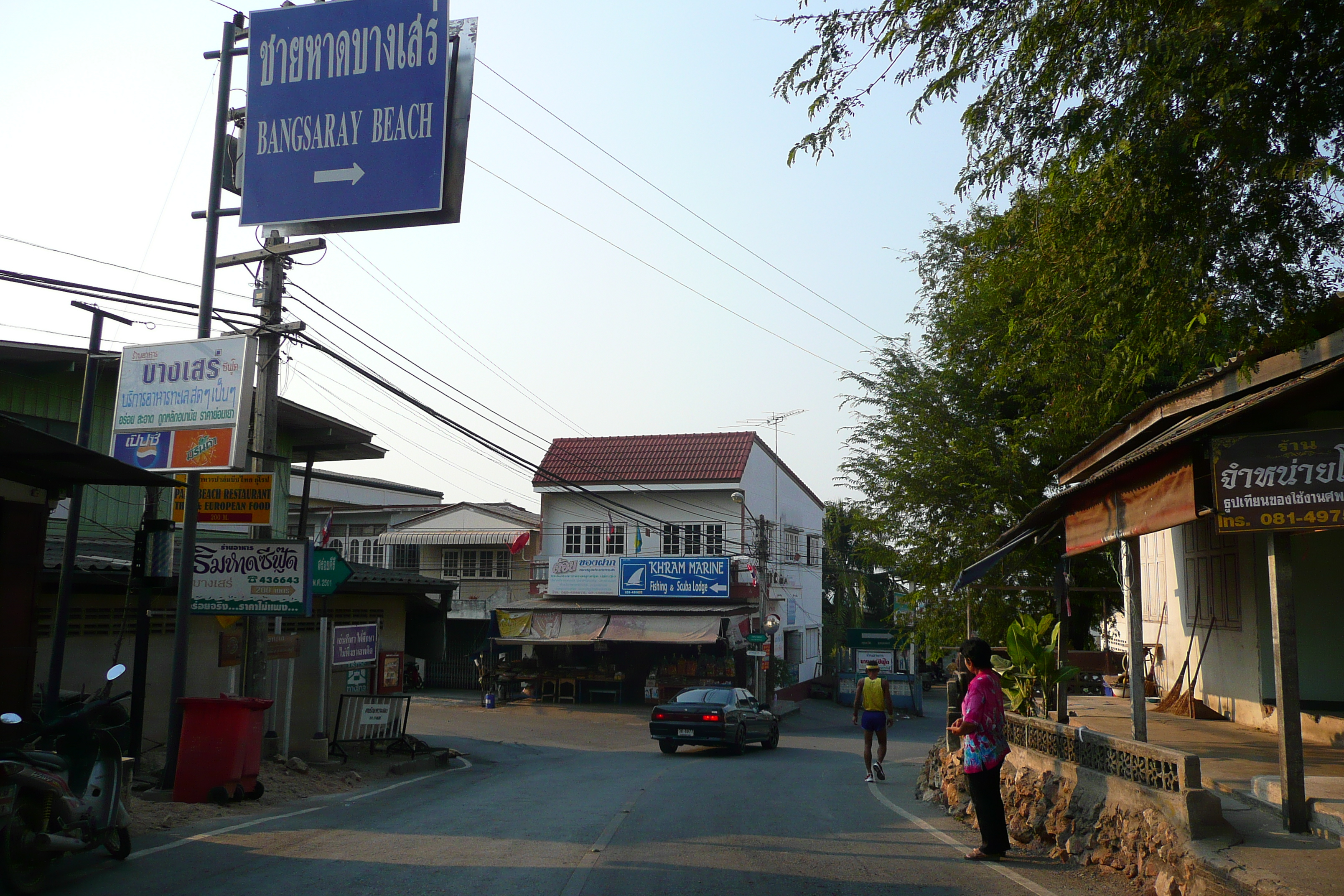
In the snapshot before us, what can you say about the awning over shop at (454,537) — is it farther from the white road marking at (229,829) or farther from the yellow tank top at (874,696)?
the white road marking at (229,829)

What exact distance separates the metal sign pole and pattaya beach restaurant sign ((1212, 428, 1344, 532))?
35.2 feet

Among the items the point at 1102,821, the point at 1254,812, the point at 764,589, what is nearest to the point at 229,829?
the point at 1102,821

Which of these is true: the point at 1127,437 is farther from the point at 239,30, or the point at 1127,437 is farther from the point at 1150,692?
the point at 239,30

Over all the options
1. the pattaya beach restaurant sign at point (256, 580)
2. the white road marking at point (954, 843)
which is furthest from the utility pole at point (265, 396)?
the white road marking at point (954, 843)

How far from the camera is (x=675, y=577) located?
35.3 metres

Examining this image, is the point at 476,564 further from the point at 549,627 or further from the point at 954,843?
the point at 954,843

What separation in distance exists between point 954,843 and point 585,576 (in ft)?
90.8

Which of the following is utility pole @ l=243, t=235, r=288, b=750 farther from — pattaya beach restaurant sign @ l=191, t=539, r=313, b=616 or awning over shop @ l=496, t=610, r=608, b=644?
awning over shop @ l=496, t=610, r=608, b=644

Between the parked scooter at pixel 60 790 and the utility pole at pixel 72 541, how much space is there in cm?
271

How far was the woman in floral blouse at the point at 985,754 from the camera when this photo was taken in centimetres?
816

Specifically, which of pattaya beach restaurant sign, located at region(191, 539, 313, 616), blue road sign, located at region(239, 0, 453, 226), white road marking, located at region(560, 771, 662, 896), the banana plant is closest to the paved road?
white road marking, located at region(560, 771, 662, 896)

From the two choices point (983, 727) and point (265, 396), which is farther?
point (265, 396)

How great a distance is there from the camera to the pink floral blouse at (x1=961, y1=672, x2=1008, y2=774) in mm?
8156

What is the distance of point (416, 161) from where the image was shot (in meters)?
11.4
